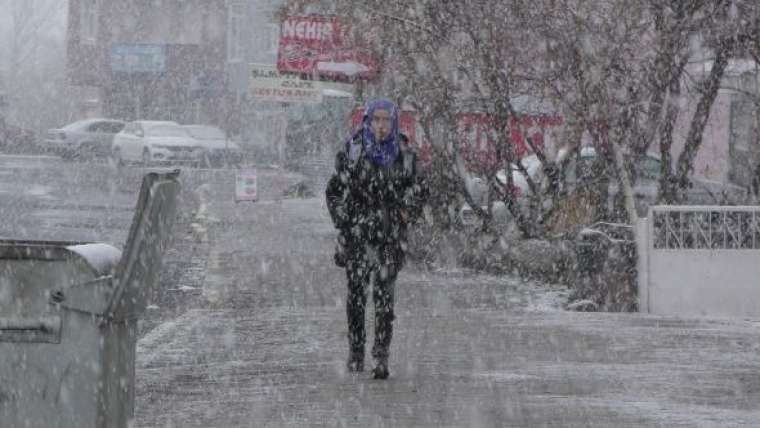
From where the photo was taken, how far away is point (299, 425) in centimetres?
739

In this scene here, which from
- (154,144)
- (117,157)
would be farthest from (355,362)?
(117,157)

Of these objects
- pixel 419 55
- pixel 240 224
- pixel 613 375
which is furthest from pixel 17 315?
pixel 240 224

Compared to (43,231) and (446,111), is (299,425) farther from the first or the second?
(43,231)

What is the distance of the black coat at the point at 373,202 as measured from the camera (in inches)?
346

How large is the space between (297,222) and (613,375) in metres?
16.6

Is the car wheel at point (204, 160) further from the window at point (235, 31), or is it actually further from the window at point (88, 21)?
the window at point (88, 21)

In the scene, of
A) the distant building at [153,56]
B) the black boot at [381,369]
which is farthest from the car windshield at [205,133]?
the black boot at [381,369]

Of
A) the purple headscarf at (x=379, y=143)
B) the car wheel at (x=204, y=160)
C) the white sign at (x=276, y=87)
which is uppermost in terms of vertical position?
the white sign at (x=276, y=87)

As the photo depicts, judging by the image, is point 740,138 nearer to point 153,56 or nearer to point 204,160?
point 204,160

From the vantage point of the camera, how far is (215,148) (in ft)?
150

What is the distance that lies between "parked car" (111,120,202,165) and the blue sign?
12.5 meters

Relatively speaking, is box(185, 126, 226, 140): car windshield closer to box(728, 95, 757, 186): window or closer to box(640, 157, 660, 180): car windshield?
box(728, 95, 757, 186): window

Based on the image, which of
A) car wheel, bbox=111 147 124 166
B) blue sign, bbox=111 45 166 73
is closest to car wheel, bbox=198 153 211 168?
car wheel, bbox=111 147 124 166

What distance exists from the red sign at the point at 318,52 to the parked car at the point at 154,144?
22.9 m
